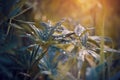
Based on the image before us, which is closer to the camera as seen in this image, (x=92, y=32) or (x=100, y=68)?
(x=100, y=68)

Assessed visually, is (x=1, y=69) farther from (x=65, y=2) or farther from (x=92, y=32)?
(x=65, y=2)

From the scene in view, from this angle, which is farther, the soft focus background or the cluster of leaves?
the soft focus background

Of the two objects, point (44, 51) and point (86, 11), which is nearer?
point (44, 51)

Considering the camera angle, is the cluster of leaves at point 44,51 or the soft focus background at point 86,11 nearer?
the cluster of leaves at point 44,51

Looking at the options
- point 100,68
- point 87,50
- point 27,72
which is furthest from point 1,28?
point 100,68
